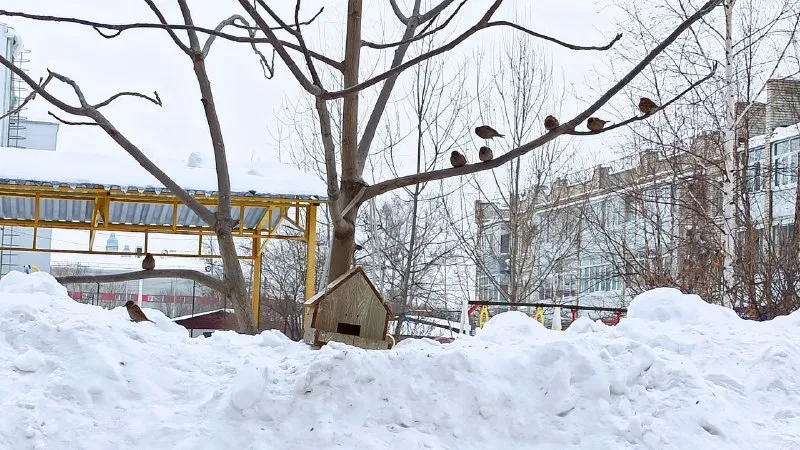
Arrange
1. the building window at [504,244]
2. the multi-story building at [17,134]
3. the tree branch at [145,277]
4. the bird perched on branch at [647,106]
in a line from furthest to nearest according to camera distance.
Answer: the multi-story building at [17,134] → the building window at [504,244] → the tree branch at [145,277] → the bird perched on branch at [647,106]

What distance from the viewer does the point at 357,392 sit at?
292cm

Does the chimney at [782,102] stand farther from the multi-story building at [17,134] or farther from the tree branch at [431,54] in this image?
the multi-story building at [17,134]

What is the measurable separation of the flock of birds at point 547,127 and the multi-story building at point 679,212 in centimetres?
620

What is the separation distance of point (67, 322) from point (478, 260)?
62.0ft

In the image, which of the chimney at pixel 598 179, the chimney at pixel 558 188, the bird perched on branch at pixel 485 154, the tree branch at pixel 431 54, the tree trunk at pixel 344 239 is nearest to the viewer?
the tree branch at pixel 431 54

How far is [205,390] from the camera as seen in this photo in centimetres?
296

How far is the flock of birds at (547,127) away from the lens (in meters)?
2.64

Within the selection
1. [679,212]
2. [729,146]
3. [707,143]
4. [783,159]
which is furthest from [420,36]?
[783,159]

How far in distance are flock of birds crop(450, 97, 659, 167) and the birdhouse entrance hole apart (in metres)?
0.83

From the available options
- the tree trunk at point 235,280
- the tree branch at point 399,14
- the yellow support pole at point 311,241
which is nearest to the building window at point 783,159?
the yellow support pole at point 311,241

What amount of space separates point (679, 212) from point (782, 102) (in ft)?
11.3

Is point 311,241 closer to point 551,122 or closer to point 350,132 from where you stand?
point 350,132

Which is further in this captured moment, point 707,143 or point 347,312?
point 707,143

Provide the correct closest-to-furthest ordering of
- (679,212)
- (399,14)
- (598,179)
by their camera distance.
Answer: (399,14) → (679,212) → (598,179)
